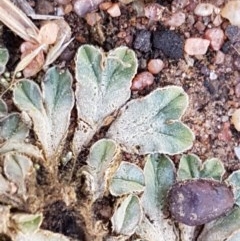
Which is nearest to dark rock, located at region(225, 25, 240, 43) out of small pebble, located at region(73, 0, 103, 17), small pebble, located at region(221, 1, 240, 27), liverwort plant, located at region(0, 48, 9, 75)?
small pebble, located at region(221, 1, 240, 27)

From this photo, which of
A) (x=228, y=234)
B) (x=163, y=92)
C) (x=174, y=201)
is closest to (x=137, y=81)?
(x=163, y=92)

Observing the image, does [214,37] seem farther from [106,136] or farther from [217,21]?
[106,136]

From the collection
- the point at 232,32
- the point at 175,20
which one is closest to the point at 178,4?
the point at 175,20

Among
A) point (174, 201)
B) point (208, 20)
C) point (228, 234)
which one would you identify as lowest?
point (228, 234)

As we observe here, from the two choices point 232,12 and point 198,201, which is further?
point 232,12

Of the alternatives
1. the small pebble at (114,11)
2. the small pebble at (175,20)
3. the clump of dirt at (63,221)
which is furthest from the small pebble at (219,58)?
the clump of dirt at (63,221)

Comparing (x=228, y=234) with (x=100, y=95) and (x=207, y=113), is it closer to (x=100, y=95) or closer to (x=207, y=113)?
(x=207, y=113)

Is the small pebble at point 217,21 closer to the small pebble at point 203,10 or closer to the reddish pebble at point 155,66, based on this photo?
the small pebble at point 203,10
